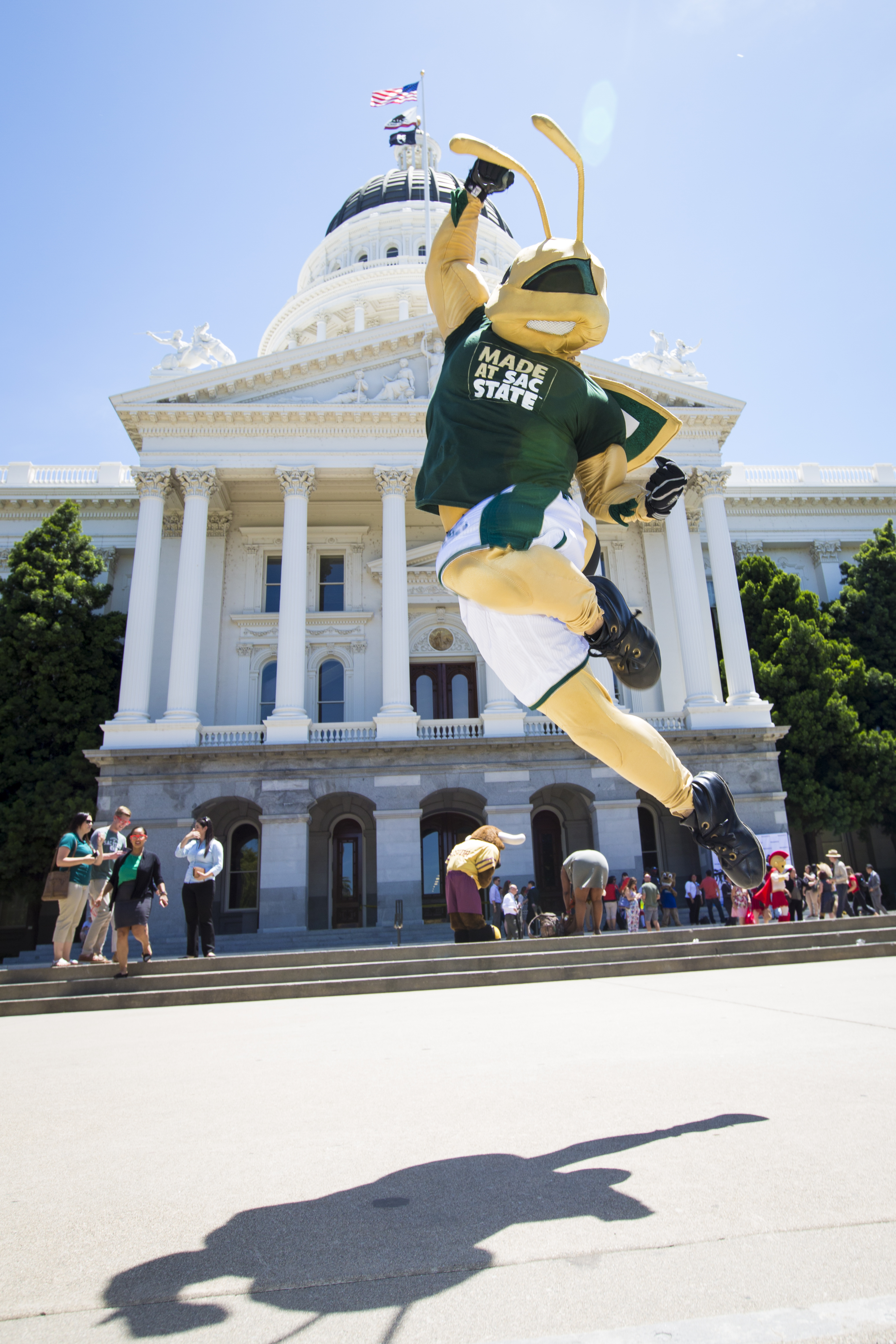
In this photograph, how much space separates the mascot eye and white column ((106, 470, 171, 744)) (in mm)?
22018

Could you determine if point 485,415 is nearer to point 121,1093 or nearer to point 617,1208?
point 617,1208

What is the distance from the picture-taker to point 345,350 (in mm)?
27219

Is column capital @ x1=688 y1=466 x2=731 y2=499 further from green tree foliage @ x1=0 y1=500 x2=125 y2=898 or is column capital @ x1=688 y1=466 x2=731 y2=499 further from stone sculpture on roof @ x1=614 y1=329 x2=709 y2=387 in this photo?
green tree foliage @ x1=0 y1=500 x2=125 y2=898

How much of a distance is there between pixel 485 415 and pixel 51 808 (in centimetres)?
2384

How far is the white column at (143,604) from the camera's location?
24062mm

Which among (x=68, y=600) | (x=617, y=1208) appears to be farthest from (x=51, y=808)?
(x=617, y=1208)

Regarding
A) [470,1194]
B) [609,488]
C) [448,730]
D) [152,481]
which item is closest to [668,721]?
[448,730]

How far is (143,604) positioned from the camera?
81.7ft

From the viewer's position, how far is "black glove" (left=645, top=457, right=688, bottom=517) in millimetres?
3742

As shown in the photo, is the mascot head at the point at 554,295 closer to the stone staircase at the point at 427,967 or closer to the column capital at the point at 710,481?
the stone staircase at the point at 427,967

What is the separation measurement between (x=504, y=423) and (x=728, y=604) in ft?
82.0

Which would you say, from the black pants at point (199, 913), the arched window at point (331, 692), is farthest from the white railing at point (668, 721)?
the black pants at point (199, 913)

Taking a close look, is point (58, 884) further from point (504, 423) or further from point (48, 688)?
point (48, 688)

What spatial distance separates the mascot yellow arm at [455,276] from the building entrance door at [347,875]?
2444cm
